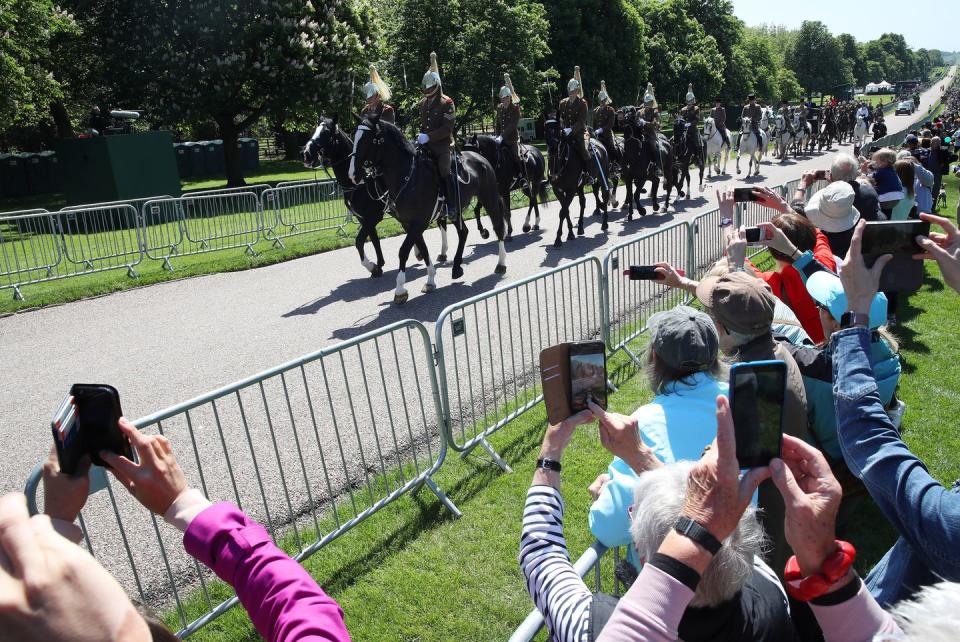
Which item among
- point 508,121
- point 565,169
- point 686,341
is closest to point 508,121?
point 508,121

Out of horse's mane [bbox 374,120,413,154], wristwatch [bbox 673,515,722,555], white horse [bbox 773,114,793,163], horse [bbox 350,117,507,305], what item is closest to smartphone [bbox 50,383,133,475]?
wristwatch [bbox 673,515,722,555]

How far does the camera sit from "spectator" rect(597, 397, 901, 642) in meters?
1.40

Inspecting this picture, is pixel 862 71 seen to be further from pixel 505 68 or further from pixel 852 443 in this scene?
pixel 852 443

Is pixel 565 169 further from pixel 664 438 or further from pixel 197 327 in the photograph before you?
pixel 664 438

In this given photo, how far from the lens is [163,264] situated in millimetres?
12234

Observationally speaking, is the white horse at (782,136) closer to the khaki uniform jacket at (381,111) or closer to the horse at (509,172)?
the horse at (509,172)

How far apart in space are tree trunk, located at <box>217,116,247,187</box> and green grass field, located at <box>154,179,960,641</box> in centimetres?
2433

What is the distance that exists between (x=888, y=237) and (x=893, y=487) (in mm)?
858

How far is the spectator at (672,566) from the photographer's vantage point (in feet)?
4.72

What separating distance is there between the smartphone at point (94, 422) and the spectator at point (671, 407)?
60.5 inches

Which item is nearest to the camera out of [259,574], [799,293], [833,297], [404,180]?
[259,574]

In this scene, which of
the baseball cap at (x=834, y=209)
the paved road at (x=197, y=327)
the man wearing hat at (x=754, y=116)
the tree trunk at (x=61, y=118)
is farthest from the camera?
Result: the tree trunk at (x=61, y=118)

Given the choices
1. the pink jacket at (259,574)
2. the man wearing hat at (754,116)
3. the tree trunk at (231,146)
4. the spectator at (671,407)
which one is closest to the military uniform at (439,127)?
the spectator at (671,407)

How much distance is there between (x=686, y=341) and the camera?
8.63 ft
